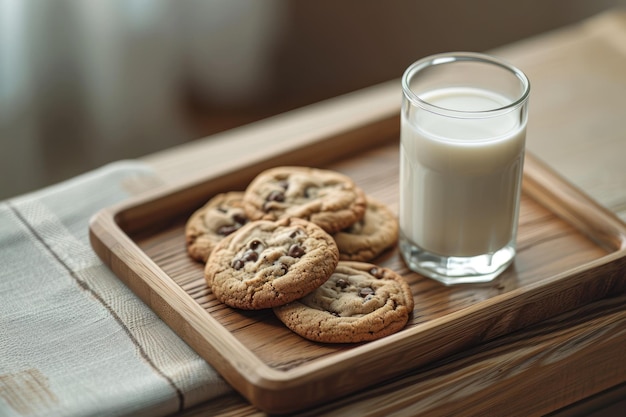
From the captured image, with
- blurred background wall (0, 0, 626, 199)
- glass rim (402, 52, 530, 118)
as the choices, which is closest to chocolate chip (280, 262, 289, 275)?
glass rim (402, 52, 530, 118)

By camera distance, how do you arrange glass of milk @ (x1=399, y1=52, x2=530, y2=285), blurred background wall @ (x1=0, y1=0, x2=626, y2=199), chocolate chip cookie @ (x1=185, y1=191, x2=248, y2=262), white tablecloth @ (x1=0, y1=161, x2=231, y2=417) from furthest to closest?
blurred background wall @ (x1=0, y1=0, x2=626, y2=199), chocolate chip cookie @ (x1=185, y1=191, x2=248, y2=262), glass of milk @ (x1=399, y1=52, x2=530, y2=285), white tablecloth @ (x1=0, y1=161, x2=231, y2=417)

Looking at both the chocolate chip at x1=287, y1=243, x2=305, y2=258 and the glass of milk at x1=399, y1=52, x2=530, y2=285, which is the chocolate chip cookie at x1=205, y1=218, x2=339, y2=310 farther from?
the glass of milk at x1=399, y1=52, x2=530, y2=285

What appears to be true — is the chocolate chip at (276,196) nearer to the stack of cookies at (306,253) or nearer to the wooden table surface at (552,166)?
the stack of cookies at (306,253)

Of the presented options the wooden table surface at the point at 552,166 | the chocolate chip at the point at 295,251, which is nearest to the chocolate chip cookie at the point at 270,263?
the chocolate chip at the point at 295,251

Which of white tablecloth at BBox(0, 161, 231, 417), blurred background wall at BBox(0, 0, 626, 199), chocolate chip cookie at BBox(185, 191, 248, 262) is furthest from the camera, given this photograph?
blurred background wall at BBox(0, 0, 626, 199)

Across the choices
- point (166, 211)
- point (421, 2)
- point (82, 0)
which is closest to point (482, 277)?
point (166, 211)

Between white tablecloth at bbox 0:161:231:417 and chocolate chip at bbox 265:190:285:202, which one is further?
chocolate chip at bbox 265:190:285:202
